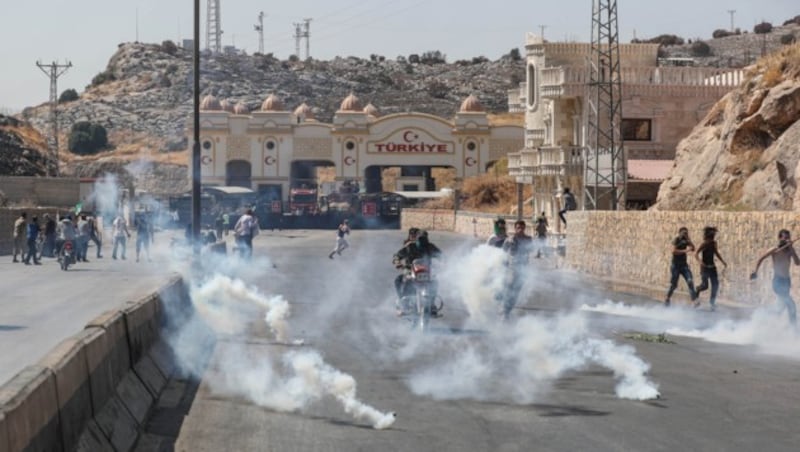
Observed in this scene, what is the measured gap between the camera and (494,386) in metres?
13.0

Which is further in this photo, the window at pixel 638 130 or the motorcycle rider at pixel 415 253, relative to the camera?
the window at pixel 638 130

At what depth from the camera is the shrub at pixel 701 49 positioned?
18525cm

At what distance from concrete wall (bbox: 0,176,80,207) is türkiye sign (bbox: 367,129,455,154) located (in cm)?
3264

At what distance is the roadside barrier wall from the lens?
6.64 metres

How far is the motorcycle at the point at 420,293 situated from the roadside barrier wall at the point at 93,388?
5.00 meters

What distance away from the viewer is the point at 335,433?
10445 mm

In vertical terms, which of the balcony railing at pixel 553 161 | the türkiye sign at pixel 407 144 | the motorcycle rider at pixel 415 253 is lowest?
the motorcycle rider at pixel 415 253

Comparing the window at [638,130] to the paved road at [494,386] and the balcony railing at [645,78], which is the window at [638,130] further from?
the paved road at [494,386]

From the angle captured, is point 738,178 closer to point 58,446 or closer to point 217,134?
point 58,446

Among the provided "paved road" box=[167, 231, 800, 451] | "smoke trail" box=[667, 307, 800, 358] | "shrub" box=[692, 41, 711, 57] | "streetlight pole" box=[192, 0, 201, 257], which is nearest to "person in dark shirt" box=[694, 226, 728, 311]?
"paved road" box=[167, 231, 800, 451]

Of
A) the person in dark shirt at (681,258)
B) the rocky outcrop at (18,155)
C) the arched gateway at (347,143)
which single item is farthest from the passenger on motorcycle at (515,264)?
the arched gateway at (347,143)

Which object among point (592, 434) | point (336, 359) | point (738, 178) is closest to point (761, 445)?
point (592, 434)

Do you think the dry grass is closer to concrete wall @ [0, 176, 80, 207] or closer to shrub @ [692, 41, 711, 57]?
concrete wall @ [0, 176, 80, 207]

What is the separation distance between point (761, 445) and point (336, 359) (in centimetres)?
654
